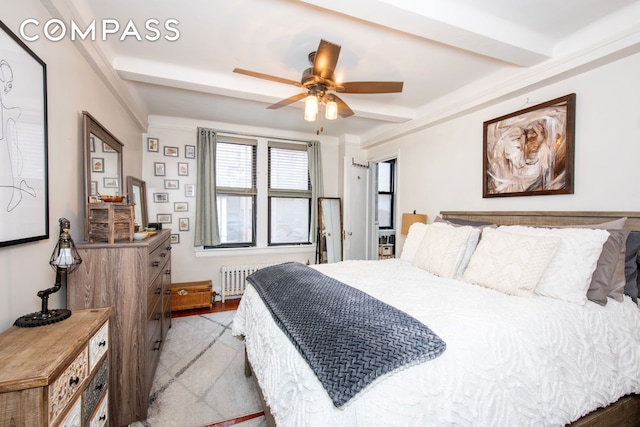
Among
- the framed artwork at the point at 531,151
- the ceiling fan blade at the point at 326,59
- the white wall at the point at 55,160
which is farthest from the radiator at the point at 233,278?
the framed artwork at the point at 531,151

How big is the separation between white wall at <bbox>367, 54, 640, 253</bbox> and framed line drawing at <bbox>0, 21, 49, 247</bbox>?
11.1 ft

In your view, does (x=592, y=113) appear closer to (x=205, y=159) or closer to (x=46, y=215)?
(x=46, y=215)

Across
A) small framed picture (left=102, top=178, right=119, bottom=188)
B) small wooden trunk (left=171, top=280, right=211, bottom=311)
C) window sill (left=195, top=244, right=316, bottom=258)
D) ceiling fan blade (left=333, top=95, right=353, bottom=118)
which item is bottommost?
small wooden trunk (left=171, top=280, right=211, bottom=311)

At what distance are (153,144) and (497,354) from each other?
172 inches

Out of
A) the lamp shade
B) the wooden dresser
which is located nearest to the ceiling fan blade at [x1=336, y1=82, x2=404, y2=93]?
the lamp shade

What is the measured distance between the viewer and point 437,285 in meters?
1.97

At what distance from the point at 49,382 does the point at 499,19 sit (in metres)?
2.96

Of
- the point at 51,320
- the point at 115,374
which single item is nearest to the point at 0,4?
the point at 51,320

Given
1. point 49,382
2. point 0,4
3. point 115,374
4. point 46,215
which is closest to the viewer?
point 49,382

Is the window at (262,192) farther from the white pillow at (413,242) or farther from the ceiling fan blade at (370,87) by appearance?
the ceiling fan blade at (370,87)

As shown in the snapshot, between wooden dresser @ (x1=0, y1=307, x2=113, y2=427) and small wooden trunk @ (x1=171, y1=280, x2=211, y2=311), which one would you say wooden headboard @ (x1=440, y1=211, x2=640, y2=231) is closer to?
wooden dresser @ (x1=0, y1=307, x2=113, y2=427)

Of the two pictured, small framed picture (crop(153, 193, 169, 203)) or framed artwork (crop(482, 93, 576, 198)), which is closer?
framed artwork (crop(482, 93, 576, 198))

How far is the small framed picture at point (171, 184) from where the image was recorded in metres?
3.98

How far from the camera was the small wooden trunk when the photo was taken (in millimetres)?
3717
